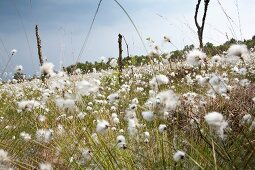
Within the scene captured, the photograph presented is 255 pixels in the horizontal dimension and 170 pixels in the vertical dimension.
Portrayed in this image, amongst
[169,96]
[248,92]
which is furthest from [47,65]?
[248,92]

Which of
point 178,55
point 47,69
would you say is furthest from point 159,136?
point 178,55

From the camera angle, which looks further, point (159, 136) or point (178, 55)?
point (178, 55)

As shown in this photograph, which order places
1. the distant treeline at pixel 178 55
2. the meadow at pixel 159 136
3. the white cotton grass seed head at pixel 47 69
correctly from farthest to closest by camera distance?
the distant treeline at pixel 178 55, the white cotton grass seed head at pixel 47 69, the meadow at pixel 159 136

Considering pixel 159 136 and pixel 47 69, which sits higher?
pixel 47 69

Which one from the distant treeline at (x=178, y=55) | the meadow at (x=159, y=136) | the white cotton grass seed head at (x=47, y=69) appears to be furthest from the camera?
the distant treeline at (x=178, y=55)

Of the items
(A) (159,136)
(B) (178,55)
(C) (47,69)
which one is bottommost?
(A) (159,136)

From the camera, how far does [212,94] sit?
14.2ft

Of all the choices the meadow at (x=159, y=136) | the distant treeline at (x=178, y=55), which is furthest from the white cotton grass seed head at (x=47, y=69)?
the distant treeline at (x=178, y=55)

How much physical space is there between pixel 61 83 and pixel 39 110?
135cm

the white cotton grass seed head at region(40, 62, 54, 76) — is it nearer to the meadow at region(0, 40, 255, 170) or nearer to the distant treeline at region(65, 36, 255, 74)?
the meadow at region(0, 40, 255, 170)

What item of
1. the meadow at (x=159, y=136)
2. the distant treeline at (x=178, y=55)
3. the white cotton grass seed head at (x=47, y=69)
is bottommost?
the meadow at (x=159, y=136)

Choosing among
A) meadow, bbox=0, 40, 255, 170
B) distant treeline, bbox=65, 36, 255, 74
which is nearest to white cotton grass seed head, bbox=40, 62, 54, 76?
meadow, bbox=0, 40, 255, 170

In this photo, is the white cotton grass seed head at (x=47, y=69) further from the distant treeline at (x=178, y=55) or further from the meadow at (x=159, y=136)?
the distant treeline at (x=178, y=55)

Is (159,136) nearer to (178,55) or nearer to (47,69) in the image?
(47,69)
